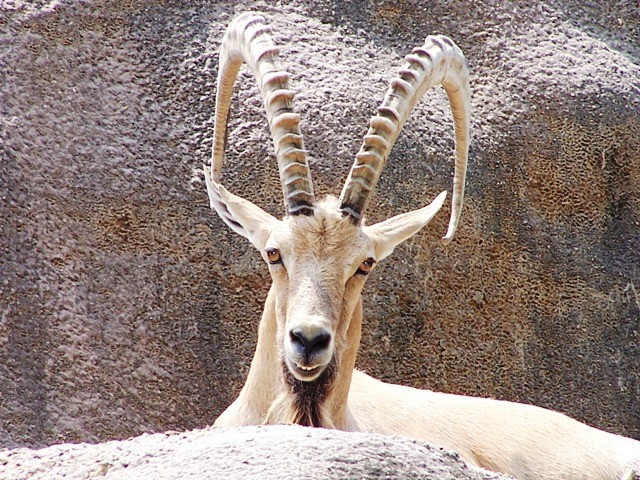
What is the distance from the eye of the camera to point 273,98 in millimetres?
5539

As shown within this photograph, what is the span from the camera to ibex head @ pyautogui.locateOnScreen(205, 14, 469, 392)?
Answer: 16.2 ft

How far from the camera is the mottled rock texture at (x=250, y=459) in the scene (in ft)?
11.2

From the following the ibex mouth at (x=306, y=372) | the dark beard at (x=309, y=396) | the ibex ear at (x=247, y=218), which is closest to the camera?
the ibex mouth at (x=306, y=372)

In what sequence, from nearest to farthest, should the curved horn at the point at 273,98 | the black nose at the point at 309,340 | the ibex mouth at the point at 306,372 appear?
the black nose at the point at 309,340 → the ibex mouth at the point at 306,372 → the curved horn at the point at 273,98

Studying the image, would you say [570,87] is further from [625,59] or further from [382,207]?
[382,207]

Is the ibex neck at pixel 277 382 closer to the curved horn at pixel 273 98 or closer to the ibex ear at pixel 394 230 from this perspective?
the ibex ear at pixel 394 230

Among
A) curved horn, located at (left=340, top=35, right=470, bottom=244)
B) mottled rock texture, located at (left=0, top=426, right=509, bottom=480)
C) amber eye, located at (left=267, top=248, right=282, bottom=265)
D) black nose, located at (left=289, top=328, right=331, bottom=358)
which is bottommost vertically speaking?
mottled rock texture, located at (left=0, top=426, right=509, bottom=480)

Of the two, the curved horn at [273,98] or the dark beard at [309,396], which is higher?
the curved horn at [273,98]

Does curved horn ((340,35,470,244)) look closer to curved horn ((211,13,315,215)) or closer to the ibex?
the ibex

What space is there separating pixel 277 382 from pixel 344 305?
525 mm

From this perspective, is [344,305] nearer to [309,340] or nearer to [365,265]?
[365,265]

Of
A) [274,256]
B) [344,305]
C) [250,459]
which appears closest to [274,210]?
[274,256]

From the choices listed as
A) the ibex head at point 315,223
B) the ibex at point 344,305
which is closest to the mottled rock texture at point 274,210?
the ibex at point 344,305

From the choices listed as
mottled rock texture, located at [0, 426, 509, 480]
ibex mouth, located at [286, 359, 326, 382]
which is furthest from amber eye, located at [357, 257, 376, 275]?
mottled rock texture, located at [0, 426, 509, 480]
